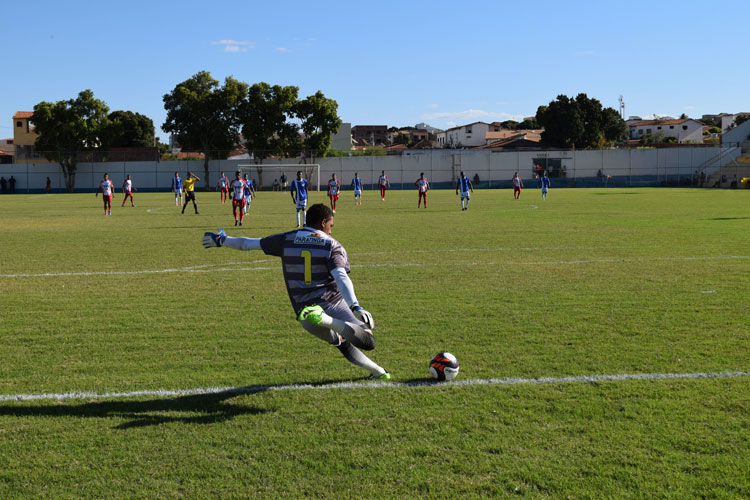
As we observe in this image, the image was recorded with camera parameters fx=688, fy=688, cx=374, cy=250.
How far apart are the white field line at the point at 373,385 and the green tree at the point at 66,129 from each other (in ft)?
224

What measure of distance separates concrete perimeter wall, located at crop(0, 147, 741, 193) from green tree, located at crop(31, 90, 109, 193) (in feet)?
7.64

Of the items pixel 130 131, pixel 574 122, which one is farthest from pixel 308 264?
pixel 130 131

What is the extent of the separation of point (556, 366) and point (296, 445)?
274 centimetres

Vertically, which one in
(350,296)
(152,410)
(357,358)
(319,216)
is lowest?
(152,410)

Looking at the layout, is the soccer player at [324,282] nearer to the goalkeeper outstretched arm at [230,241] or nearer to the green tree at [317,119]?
the goalkeeper outstretched arm at [230,241]

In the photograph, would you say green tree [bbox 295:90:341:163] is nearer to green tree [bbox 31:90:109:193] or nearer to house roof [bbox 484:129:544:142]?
green tree [bbox 31:90:109:193]

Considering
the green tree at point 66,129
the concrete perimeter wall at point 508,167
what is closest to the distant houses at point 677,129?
the concrete perimeter wall at point 508,167

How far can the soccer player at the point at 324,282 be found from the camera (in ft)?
18.0

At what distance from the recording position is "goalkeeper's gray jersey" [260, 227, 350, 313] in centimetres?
563

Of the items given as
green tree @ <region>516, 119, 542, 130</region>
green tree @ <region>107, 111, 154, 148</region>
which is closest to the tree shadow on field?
green tree @ <region>107, 111, 154, 148</region>

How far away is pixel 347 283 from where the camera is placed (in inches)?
213

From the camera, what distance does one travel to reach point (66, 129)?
6812 centimetres

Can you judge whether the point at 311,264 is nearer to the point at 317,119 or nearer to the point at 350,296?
the point at 350,296

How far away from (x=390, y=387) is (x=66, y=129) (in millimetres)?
70754
